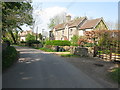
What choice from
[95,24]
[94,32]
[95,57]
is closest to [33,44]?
[95,24]

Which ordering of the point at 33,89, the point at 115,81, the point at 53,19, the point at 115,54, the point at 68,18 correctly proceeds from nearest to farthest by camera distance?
the point at 33,89, the point at 115,81, the point at 115,54, the point at 68,18, the point at 53,19

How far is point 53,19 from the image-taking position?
6588 centimetres

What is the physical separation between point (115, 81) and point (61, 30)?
3494 centimetres

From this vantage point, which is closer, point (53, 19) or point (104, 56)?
point (104, 56)

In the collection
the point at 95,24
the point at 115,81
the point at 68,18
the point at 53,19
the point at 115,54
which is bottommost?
the point at 115,81

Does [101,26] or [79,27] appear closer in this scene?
[101,26]

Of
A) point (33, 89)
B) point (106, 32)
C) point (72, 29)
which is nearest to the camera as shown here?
point (33, 89)

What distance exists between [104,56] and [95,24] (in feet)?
62.9

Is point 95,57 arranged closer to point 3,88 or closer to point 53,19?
point 3,88

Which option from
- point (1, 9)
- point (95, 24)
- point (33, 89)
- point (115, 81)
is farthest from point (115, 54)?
point (95, 24)

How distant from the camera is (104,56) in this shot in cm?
1297

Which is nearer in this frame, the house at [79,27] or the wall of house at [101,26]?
the wall of house at [101,26]

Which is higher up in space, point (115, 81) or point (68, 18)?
point (68, 18)

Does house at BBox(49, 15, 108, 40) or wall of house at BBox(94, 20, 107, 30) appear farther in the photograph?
house at BBox(49, 15, 108, 40)
